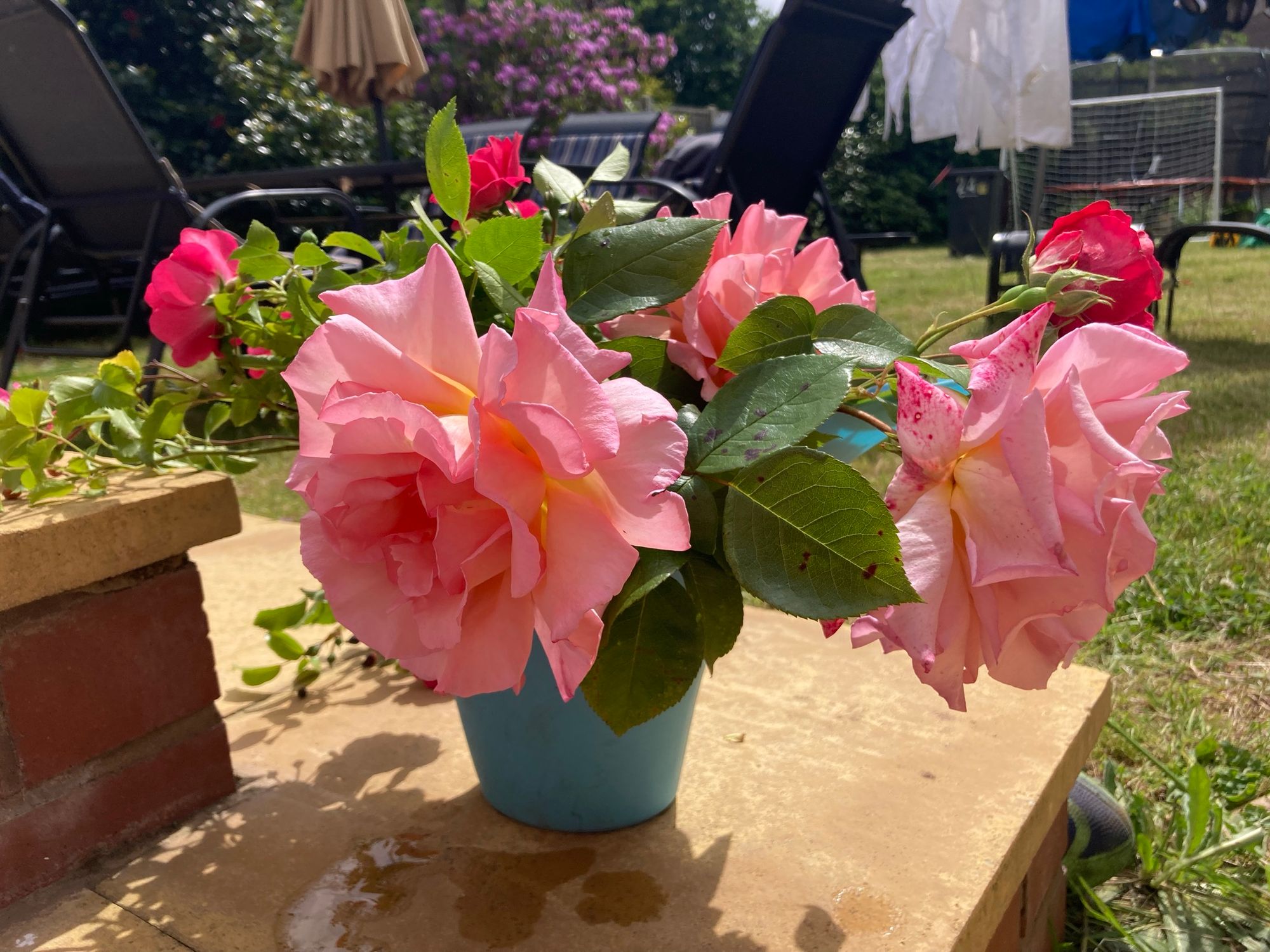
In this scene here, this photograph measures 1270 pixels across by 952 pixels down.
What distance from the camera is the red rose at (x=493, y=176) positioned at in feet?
2.63

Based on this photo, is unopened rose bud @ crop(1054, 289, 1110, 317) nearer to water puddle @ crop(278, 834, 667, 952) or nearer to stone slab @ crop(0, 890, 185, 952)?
water puddle @ crop(278, 834, 667, 952)

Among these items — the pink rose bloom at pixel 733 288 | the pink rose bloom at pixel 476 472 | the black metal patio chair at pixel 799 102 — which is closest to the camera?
the pink rose bloom at pixel 476 472

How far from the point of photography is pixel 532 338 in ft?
1.44

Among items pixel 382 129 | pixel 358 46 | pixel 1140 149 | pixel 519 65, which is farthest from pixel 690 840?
pixel 519 65

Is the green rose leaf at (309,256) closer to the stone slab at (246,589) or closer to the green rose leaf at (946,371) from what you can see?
the green rose leaf at (946,371)

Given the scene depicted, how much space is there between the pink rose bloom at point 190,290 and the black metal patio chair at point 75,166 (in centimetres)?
197

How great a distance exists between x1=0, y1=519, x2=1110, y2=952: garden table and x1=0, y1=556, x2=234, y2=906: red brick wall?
36mm

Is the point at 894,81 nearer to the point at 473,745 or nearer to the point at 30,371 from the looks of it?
the point at 30,371

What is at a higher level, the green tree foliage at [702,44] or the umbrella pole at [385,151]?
the green tree foliage at [702,44]

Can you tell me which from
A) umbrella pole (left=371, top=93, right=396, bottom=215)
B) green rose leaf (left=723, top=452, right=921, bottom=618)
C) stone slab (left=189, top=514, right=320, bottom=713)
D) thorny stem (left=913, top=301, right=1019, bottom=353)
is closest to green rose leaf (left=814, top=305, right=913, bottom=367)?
thorny stem (left=913, top=301, right=1019, bottom=353)

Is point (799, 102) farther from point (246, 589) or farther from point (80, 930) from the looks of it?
point (80, 930)

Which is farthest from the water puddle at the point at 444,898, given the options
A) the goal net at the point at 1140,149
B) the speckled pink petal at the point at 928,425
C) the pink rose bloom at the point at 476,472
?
the goal net at the point at 1140,149

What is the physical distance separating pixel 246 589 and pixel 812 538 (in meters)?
1.47

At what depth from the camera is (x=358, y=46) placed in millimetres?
5562
